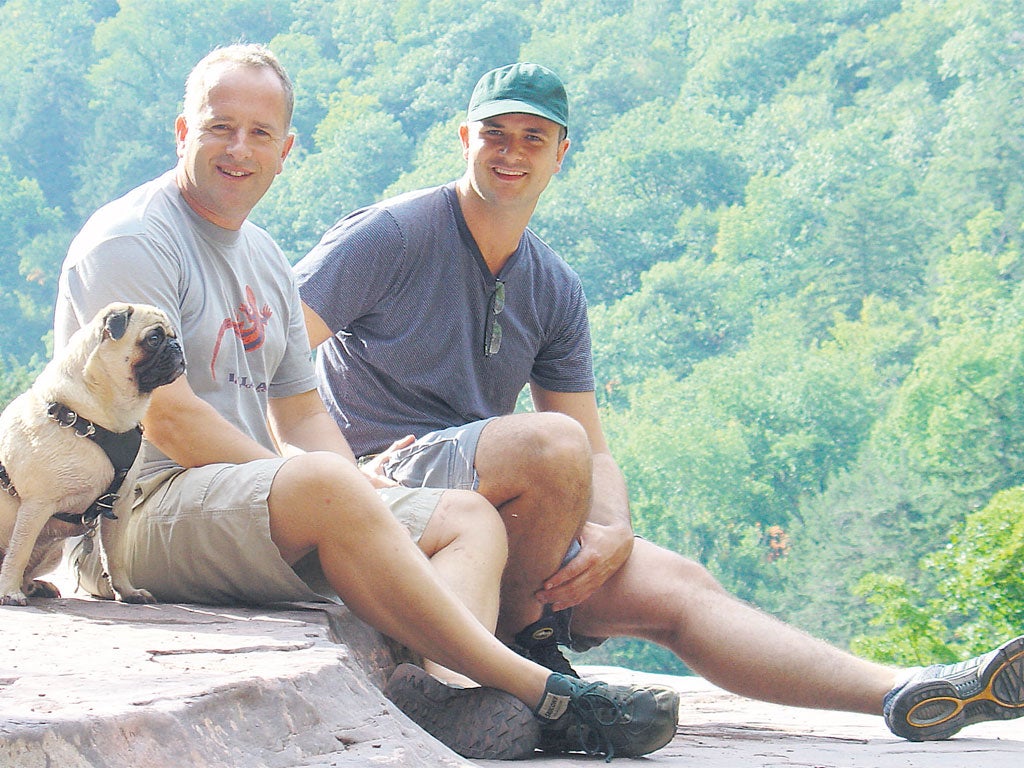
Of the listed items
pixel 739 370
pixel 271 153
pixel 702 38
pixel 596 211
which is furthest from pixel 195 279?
pixel 702 38

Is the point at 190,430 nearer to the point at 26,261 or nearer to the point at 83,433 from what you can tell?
the point at 83,433

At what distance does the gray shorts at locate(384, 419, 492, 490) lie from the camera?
10.1 feet

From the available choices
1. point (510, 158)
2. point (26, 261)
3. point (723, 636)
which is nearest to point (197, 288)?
point (510, 158)

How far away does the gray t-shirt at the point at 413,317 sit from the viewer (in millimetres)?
3479

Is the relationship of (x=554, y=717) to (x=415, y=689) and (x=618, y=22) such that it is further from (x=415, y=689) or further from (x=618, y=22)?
(x=618, y=22)

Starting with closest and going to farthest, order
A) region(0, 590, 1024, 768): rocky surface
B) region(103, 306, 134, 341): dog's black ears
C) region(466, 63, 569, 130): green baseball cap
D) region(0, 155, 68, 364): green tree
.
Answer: region(0, 590, 1024, 768): rocky surface
region(103, 306, 134, 341): dog's black ears
region(466, 63, 569, 130): green baseball cap
region(0, 155, 68, 364): green tree

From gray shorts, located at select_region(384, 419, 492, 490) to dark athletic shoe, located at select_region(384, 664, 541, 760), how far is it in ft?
1.91

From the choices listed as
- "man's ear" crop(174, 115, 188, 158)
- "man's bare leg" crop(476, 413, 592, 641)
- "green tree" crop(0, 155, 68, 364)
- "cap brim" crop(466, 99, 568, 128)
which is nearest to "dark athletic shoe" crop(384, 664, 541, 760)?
"man's bare leg" crop(476, 413, 592, 641)

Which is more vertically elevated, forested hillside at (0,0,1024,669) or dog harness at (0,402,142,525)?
forested hillside at (0,0,1024,669)

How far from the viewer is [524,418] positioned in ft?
10.0

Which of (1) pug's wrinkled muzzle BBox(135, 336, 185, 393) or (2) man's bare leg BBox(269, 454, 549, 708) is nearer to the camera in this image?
(2) man's bare leg BBox(269, 454, 549, 708)

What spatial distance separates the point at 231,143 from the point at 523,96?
89 cm

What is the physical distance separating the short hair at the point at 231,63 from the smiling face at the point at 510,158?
581 millimetres

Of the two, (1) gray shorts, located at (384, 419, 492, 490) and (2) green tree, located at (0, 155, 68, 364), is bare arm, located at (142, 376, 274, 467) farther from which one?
(2) green tree, located at (0, 155, 68, 364)
